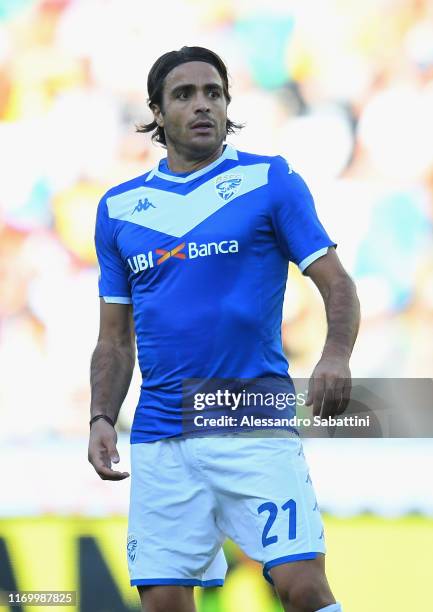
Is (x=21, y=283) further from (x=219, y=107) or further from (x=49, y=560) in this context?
(x=219, y=107)

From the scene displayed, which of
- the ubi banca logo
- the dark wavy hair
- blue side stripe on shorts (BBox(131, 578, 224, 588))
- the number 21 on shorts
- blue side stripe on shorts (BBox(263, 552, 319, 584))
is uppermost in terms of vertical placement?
the dark wavy hair

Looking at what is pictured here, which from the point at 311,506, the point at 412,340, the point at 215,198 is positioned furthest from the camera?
the point at 412,340

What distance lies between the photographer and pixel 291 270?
4316 mm

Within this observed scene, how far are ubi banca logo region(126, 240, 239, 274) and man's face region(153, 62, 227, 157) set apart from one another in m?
0.30

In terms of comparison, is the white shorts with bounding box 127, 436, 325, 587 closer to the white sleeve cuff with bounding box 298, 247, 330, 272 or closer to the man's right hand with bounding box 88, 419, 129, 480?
the man's right hand with bounding box 88, 419, 129, 480

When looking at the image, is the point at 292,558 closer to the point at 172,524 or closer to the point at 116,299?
the point at 172,524

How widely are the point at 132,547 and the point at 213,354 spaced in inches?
19.8

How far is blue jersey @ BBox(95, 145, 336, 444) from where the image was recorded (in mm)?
2768

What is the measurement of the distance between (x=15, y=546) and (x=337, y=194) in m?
1.71

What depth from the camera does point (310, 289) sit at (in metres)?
4.30

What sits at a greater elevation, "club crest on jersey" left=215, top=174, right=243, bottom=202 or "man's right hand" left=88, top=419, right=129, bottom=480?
"club crest on jersey" left=215, top=174, right=243, bottom=202

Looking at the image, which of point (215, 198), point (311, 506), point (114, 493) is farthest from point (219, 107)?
point (114, 493)

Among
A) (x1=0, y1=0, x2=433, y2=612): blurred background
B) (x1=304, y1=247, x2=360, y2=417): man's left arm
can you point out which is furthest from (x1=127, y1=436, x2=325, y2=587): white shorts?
(x1=0, y1=0, x2=433, y2=612): blurred background

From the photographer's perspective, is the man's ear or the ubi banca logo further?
the man's ear
